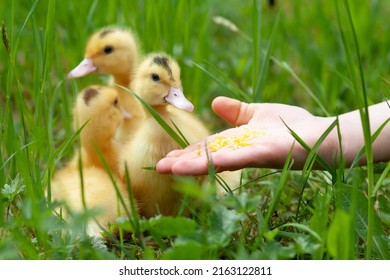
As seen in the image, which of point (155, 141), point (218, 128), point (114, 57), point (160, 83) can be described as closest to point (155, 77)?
point (160, 83)

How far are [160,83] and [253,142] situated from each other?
0.39 m

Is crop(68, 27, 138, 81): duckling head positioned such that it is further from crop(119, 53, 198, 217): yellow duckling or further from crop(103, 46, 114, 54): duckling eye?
crop(119, 53, 198, 217): yellow duckling

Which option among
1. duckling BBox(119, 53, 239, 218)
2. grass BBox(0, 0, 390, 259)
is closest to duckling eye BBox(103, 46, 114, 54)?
grass BBox(0, 0, 390, 259)

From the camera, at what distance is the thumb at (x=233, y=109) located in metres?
2.18

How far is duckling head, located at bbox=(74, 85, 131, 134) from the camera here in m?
2.35

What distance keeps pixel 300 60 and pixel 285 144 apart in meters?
1.56

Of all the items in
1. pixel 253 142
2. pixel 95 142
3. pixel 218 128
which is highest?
pixel 218 128

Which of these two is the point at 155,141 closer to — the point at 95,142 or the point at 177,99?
the point at 177,99

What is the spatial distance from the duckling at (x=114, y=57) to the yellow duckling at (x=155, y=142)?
44cm

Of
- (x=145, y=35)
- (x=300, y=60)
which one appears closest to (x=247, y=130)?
(x=145, y=35)

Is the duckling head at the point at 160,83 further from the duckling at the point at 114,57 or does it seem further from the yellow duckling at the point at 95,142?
the duckling at the point at 114,57

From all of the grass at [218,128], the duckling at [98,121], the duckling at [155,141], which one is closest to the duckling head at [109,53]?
the grass at [218,128]

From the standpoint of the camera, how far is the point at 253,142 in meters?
1.90

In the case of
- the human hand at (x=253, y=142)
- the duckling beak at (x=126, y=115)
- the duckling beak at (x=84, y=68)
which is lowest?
the human hand at (x=253, y=142)
